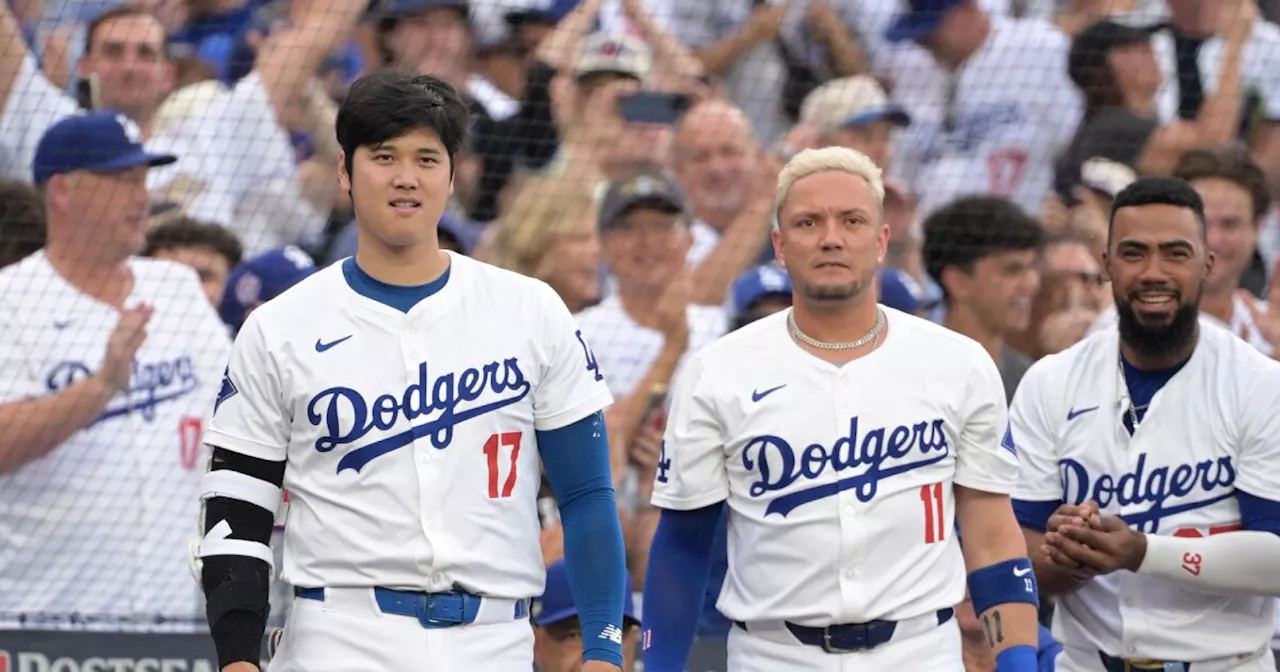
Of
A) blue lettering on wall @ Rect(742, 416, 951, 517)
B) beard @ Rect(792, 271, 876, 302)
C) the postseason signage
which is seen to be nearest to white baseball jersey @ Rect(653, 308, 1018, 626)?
blue lettering on wall @ Rect(742, 416, 951, 517)

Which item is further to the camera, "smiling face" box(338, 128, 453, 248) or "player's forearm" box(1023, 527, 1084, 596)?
"player's forearm" box(1023, 527, 1084, 596)

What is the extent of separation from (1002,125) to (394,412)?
16.6 feet

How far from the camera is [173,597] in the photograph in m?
5.54

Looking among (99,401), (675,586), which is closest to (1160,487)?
(675,586)

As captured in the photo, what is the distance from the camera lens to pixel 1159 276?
404 centimetres

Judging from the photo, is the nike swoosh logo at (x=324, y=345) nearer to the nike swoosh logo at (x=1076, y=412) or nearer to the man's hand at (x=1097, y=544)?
the man's hand at (x=1097, y=544)

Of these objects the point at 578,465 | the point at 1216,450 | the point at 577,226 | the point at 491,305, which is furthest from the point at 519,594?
the point at 577,226

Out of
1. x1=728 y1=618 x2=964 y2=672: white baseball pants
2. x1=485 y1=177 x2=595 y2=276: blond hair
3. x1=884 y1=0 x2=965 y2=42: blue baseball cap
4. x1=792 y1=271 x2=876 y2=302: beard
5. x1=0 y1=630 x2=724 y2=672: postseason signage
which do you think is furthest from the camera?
x1=884 y1=0 x2=965 y2=42: blue baseball cap

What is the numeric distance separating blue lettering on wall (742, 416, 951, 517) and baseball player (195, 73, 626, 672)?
395 mm

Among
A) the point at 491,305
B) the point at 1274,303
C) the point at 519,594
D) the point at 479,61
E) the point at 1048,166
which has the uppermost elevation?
the point at 479,61

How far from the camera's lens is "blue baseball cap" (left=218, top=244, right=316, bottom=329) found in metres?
5.79

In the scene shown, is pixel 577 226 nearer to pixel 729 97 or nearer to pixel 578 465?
pixel 729 97

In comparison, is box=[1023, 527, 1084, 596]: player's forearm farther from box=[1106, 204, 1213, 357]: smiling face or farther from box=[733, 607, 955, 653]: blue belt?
box=[733, 607, 955, 653]: blue belt

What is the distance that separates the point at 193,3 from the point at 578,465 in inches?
195
